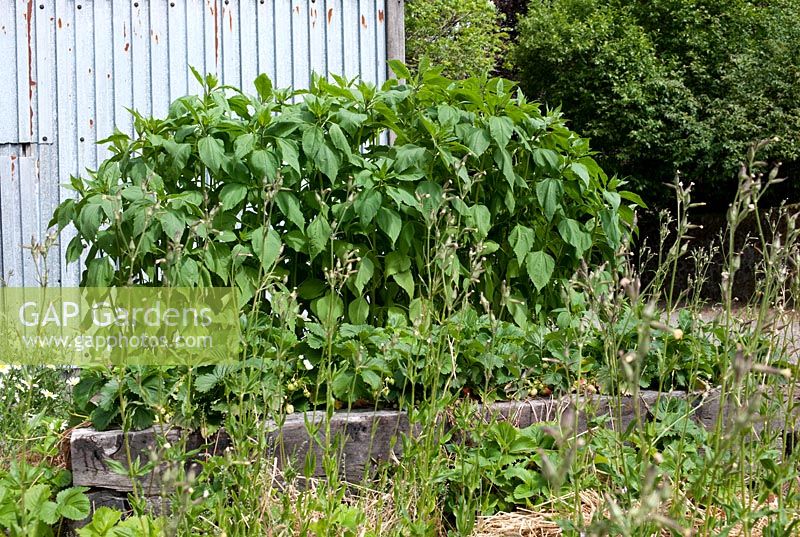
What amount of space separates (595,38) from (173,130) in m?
10.5

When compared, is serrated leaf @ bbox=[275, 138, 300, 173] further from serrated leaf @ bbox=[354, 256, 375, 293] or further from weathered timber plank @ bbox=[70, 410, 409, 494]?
weathered timber plank @ bbox=[70, 410, 409, 494]

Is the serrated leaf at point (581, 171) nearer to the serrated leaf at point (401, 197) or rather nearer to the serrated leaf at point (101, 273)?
the serrated leaf at point (401, 197)

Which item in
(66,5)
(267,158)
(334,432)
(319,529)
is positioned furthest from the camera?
(66,5)

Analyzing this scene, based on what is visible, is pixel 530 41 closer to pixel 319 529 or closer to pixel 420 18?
pixel 420 18

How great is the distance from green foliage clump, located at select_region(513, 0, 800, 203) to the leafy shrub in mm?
8995

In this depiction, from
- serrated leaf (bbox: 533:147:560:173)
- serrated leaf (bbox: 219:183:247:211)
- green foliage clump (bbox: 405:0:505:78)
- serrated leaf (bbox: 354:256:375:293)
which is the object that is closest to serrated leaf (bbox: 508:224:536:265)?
serrated leaf (bbox: 533:147:560:173)

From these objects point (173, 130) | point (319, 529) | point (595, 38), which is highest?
point (595, 38)

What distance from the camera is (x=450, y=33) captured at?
13352mm

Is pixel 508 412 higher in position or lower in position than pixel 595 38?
lower

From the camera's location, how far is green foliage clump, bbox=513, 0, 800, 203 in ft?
38.6

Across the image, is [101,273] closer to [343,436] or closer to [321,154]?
[321,154]

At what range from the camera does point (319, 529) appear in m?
2.05

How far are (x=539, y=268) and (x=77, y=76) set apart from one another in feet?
10.7

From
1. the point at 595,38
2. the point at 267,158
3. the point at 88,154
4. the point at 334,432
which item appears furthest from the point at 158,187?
the point at 595,38
